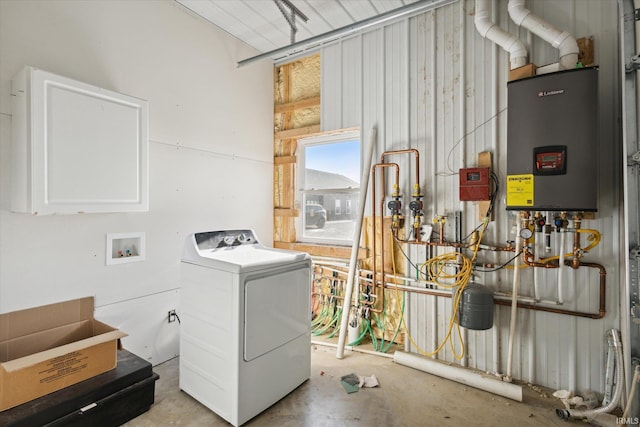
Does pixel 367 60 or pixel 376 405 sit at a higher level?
pixel 367 60

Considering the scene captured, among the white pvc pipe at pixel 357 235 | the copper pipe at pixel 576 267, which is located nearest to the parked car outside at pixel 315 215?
the white pvc pipe at pixel 357 235

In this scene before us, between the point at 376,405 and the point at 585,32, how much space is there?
2.91 metres

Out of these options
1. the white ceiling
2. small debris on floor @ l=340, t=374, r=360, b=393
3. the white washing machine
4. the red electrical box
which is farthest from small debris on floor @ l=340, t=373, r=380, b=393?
the white ceiling

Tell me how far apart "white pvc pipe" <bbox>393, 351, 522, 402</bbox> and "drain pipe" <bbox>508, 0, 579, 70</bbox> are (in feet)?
7.26

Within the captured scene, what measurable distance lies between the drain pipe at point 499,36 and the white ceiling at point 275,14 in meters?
0.64

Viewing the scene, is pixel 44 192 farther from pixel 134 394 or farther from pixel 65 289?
pixel 134 394

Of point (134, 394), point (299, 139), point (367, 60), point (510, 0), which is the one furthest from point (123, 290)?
point (510, 0)

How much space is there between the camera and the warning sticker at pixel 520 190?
6.56ft

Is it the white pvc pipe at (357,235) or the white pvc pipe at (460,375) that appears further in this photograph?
the white pvc pipe at (357,235)

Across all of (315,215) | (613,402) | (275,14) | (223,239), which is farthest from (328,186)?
(613,402)

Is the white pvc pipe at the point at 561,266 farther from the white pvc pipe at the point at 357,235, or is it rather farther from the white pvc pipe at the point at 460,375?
the white pvc pipe at the point at 357,235

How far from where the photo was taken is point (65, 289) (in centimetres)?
203

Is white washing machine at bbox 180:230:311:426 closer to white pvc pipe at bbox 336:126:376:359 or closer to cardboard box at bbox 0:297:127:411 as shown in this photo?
cardboard box at bbox 0:297:127:411

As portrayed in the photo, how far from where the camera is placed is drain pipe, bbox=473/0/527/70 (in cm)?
217
